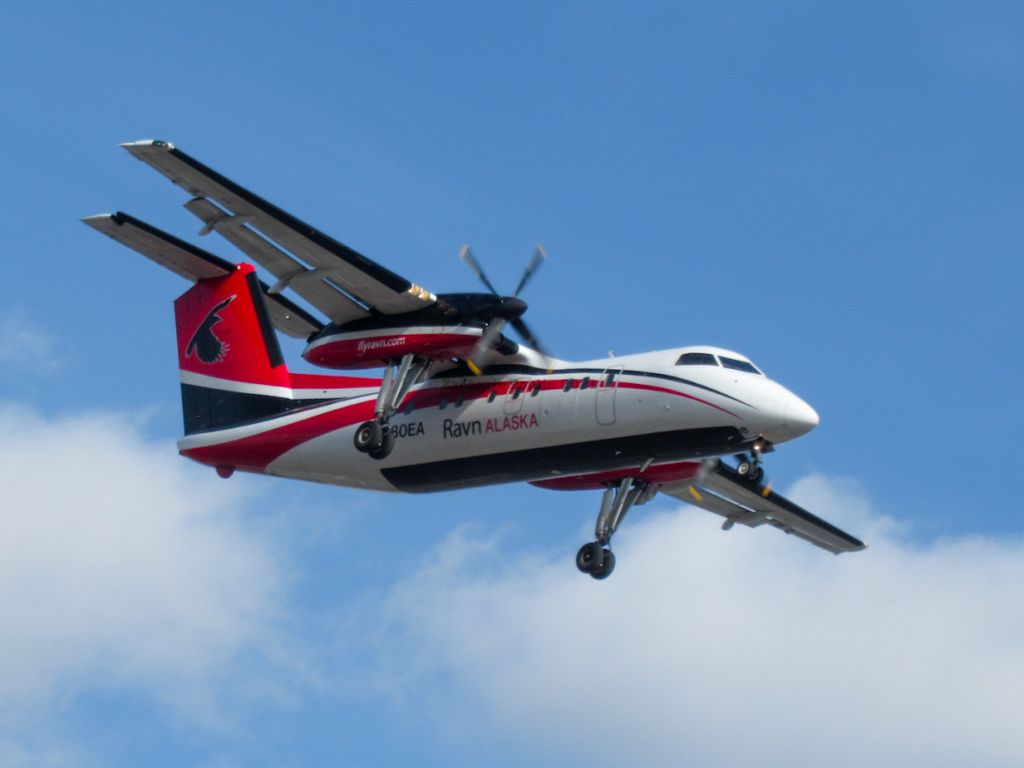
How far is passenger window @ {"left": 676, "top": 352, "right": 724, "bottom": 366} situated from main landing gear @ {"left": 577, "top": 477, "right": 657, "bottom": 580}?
3.18 metres

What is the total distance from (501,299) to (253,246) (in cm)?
364

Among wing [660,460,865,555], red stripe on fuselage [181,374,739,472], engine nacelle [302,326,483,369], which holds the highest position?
wing [660,460,865,555]

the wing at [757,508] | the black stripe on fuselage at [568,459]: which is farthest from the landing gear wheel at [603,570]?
the wing at [757,508]

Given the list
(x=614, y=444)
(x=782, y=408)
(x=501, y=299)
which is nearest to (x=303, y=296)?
(x=501, y=299)

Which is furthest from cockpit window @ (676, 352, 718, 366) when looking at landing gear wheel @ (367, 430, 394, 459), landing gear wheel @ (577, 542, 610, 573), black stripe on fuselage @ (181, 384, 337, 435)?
black stripe on fuselage @ (181, 384, 337, 435)

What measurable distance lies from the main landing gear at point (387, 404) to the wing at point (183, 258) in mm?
2231

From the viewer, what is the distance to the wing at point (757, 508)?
2803 centimetres

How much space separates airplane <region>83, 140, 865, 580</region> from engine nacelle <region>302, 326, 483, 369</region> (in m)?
0.03

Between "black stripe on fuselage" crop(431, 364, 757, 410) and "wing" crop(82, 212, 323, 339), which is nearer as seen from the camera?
"black stripe on fuselage" crop(431, 364, 757, 410)

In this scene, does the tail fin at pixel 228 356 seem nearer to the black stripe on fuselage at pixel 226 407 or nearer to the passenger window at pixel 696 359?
the black stripe on fuselage at pixel 226 407

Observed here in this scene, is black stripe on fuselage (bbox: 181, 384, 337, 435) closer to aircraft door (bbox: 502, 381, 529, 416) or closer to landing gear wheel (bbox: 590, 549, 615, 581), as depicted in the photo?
aircraft door (bbox: 502, 381, 529, 416)

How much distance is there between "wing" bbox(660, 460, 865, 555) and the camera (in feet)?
92.0

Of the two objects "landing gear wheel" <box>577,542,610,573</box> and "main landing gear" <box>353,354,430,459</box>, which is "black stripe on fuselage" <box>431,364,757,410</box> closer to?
"main landing gear" <box>353,354,430,459</box>

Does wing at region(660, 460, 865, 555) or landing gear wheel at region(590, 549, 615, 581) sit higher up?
wing at region(660, 460, 865, 555)
